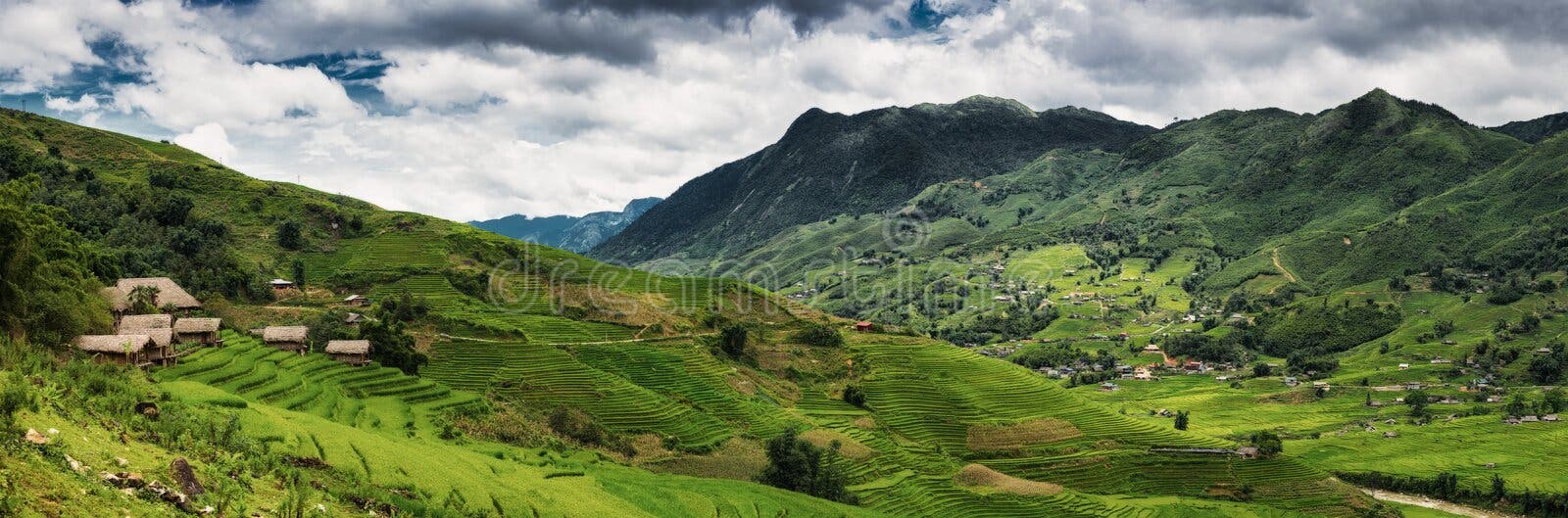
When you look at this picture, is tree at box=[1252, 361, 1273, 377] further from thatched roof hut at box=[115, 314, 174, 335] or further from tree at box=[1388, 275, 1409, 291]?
thatched roof hut at box=[115, 314, 174, 335]

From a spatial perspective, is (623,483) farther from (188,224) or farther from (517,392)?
(188,224)

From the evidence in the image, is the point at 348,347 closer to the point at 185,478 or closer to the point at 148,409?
the point at 148,409

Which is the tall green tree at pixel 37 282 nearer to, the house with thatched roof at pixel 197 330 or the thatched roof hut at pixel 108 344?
the thatched roof hut at pixel 108 344

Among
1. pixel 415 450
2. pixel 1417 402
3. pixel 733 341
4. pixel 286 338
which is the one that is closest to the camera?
pixel 415 450

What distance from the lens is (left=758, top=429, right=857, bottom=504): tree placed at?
54.4 meters

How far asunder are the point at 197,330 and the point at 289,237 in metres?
47.2

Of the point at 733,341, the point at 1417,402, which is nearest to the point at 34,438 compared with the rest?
the point at 733,341

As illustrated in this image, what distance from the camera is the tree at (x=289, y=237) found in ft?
299

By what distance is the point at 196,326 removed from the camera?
4853cm

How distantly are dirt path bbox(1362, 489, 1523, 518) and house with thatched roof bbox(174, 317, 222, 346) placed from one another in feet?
323

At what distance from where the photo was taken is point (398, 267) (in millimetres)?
87812

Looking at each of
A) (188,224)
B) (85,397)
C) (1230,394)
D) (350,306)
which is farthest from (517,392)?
(1230,394)

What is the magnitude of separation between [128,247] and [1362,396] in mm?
151899

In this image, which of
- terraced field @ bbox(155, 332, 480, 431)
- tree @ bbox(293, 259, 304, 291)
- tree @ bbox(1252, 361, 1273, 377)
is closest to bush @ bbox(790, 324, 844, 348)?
tree @ bbox(293, 259, 304, 291)
